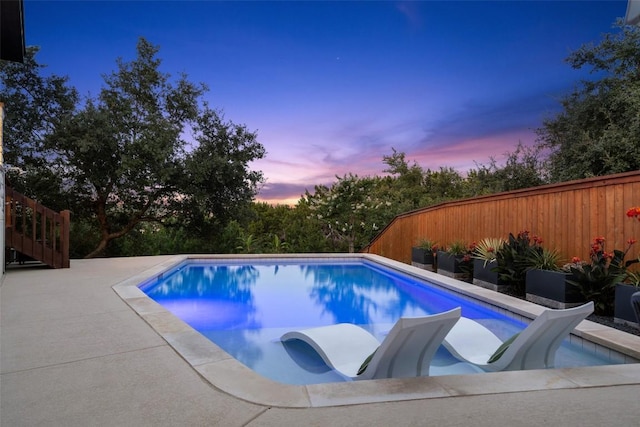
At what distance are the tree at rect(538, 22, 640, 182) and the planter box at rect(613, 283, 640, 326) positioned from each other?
24.2 feet

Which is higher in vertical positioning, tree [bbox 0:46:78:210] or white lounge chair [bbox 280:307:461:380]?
tree [bbox 0:46:78:210]

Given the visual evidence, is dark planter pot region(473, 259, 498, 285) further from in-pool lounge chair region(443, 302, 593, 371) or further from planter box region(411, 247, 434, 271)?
in-pool lounge chair region(443, 302, 593, 371)

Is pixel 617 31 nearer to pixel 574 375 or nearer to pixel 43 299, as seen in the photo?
pixel 574 375

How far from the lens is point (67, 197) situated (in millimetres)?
12109

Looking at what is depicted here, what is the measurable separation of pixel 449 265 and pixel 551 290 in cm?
314

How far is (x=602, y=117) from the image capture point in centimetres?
1173

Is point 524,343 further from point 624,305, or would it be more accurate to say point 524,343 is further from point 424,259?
point 424,259

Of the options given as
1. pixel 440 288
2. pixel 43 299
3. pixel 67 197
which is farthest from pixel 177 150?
pixel 440 288

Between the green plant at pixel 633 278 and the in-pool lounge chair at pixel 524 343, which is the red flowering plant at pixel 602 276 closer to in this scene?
Result: the green plant at pixel 633 278

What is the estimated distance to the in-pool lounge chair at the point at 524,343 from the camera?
9.82 feet

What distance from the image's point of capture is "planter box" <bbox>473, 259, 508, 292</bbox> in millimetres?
6609

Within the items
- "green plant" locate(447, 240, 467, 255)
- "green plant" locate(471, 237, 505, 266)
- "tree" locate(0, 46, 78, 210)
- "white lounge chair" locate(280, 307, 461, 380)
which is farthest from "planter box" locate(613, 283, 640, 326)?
"tree" locate(0, 46, 78, 210)

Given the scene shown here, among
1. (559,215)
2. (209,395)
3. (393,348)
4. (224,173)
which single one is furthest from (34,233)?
(559,215)

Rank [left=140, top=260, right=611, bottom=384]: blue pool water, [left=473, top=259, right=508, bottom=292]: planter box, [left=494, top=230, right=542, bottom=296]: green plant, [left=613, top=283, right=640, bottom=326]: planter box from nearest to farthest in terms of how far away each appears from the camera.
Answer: [left=140, top=260, right=611, bottom=384]: blue pool water < [left=613, top=283, right=640, bottom=326]: planter box < [left=494, top=230, right=542, bottom=296]: green plant < [left=473, top=259, right=508, bottom=292]: planter box
